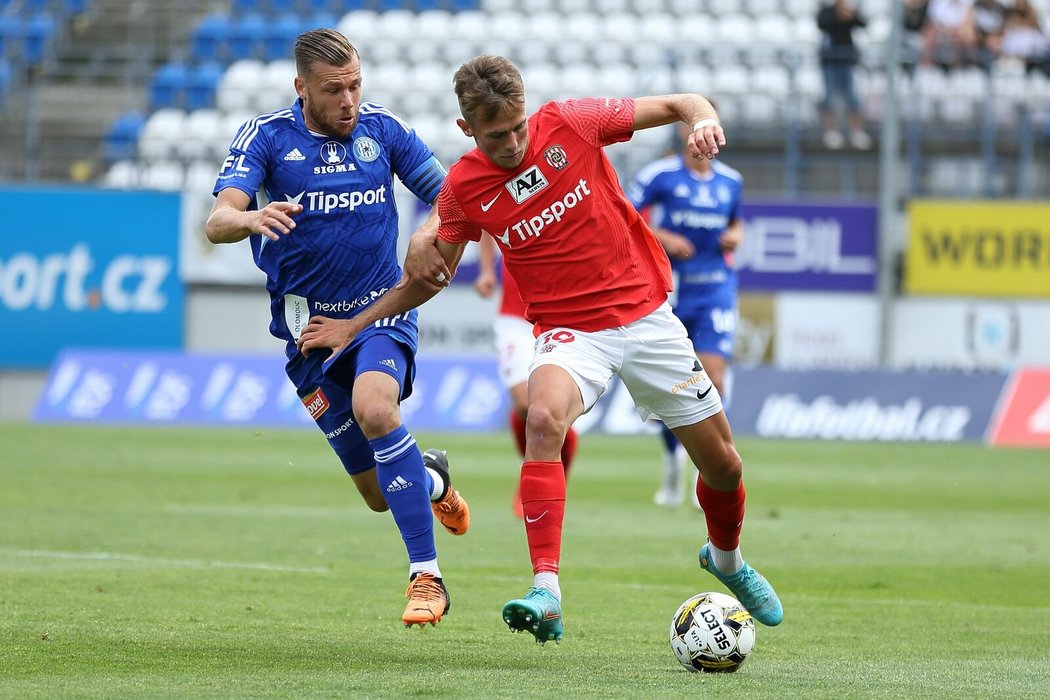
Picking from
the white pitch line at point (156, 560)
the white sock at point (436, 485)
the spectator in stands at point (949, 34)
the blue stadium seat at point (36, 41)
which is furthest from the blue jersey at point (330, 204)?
the blue stadium seat at point (36, 41)

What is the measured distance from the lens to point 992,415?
19.1 metres

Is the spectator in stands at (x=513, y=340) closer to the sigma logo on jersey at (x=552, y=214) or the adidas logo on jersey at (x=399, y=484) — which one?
the adidas logo on jersey at (x=399, y=484)

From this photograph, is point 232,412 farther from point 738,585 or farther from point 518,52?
point 738,585

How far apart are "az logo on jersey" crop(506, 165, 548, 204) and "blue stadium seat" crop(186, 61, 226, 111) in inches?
766

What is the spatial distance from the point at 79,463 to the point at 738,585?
9.71 metres

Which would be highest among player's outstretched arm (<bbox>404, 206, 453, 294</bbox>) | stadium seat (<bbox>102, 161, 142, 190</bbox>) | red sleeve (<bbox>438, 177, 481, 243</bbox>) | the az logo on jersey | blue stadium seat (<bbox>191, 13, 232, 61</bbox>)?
the az logo on jersey

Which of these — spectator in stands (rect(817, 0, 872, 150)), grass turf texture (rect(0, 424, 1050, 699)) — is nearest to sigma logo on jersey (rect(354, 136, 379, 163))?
grass turf texture (rect(0, 424, 1050, 699))

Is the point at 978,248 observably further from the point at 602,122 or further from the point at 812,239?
the point at 602,122

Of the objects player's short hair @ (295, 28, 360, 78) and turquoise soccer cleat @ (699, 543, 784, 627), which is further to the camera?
player's short hair @ (295, 28, 360, 78)

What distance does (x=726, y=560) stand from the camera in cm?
638

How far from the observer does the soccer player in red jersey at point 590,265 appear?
6.07 m

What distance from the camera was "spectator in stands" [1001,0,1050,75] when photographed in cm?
2241

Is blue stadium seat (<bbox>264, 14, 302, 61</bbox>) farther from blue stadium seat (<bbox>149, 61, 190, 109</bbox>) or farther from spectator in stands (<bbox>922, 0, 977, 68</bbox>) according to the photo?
spectator in stands (<bbox>922, 0, 977, 68</bbox>)

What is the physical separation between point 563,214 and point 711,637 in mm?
1594
